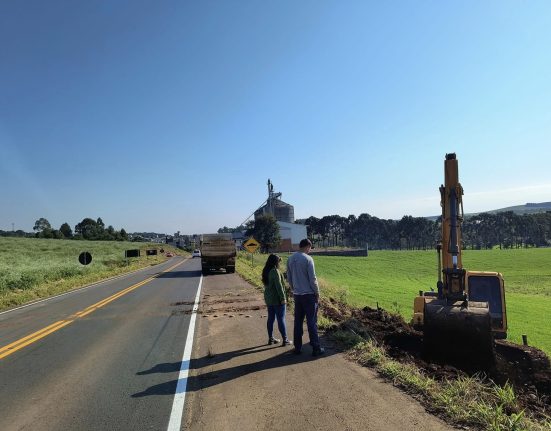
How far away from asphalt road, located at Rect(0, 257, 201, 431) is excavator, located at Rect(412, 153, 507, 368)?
185 inches

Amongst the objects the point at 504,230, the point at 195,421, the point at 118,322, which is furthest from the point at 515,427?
the point at 504,230

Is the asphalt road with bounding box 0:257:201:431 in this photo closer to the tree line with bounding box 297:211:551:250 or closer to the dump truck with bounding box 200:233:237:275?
the dump truck with bounding box 200:233:237:275

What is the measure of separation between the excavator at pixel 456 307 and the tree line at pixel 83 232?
126992 mm

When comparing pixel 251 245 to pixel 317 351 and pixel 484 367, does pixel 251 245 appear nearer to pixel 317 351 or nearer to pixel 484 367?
pixel 317 351

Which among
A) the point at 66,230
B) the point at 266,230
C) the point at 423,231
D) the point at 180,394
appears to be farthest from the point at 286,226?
the point at 180,394

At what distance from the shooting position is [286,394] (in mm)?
5805

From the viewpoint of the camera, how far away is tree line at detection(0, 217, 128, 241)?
124m

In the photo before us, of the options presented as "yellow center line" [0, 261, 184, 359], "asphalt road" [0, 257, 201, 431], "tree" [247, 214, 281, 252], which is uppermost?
"tree" [247, 214, 281, 252]

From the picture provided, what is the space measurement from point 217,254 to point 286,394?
87.4 ft

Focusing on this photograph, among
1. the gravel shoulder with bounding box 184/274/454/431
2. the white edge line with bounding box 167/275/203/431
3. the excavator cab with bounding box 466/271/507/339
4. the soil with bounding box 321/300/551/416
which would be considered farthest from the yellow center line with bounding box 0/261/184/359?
the excavator cab with bounding box 466/271/507/339

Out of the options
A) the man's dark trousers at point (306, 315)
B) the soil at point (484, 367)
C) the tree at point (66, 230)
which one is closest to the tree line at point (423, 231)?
the tree at point (66, 230)

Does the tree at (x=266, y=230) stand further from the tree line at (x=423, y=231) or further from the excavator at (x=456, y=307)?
the excavator at (x=456, y=307)

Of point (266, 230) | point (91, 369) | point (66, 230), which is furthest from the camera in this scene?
point (66, 230)

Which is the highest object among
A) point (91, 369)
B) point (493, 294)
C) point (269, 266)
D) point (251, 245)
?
point (251, 245)
